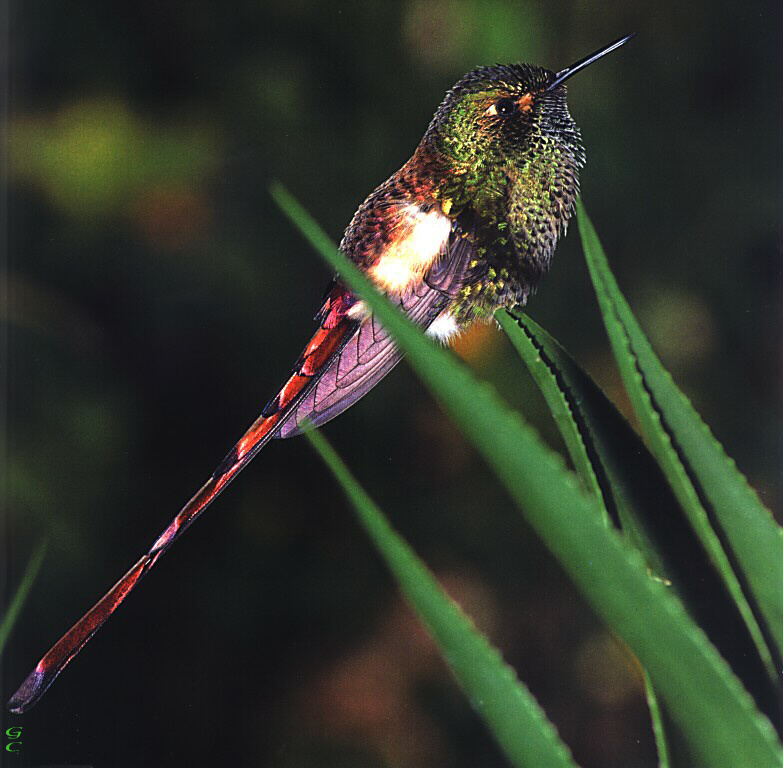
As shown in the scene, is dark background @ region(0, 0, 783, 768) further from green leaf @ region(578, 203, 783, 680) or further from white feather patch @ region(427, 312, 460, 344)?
green leaf @ region(578, 203, 783, 680)

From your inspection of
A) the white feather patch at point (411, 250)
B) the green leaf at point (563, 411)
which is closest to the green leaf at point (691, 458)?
the green leaf at point (563, 411)

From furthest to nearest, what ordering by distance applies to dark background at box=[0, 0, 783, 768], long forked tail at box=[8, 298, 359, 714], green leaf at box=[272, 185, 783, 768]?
dark background at box=[0, 0, 783, 768], long forked tail at box=[8, 298, 359, 714], green leaf at box=[272, 185, 783, 768]

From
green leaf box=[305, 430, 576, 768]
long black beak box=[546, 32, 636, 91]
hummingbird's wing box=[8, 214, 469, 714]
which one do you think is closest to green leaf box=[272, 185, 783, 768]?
green leaf box=[305, 430, 576, 768]

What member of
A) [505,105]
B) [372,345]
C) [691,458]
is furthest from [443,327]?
[691,458]

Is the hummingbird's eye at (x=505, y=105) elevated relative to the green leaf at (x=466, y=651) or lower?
elevated

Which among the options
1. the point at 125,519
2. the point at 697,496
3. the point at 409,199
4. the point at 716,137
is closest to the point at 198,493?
the point at 125,519

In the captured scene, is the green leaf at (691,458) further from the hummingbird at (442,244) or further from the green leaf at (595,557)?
the hummingbird at (442,244)

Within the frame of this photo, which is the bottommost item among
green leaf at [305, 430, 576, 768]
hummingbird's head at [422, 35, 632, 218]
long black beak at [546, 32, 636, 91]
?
green leaf at [305, 430, 576, 768]

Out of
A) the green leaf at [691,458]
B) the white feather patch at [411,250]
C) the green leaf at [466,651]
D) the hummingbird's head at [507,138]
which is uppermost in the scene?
the hummingbird's head at [507,138]
